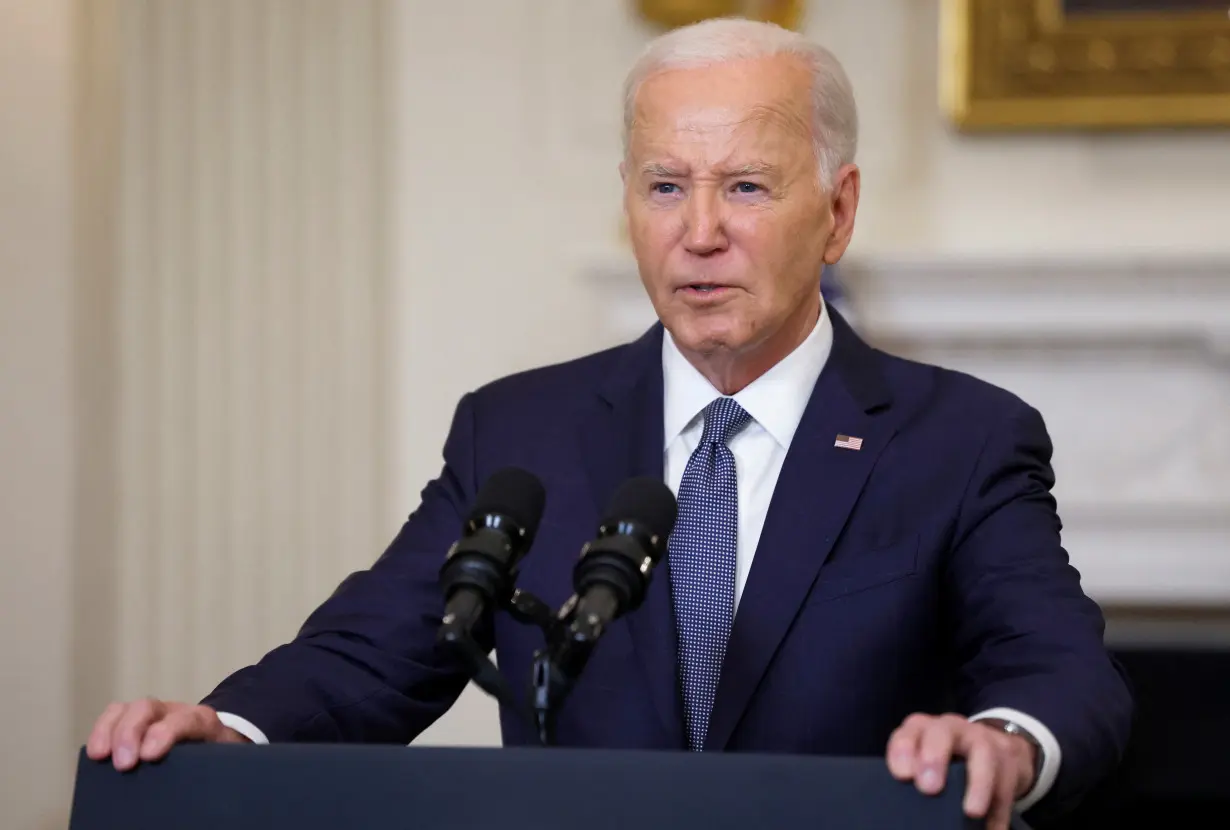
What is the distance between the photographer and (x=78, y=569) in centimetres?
323

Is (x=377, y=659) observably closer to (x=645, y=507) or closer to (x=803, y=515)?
(x=803, y=515)

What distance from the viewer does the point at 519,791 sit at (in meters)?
1.18

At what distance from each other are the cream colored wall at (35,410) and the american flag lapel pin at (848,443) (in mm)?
1815

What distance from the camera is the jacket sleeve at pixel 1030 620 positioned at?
57.9 inches

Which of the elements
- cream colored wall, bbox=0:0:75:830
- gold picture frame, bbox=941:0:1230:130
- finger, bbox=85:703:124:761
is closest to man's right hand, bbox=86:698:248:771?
finger, bbox=85:703:124:761

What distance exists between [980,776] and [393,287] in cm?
248

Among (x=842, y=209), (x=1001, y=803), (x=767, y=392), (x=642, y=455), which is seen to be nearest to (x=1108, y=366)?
(x=842, y=209)

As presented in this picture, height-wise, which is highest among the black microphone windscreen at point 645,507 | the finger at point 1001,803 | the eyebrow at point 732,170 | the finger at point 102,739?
the eyebrow at point 732,170

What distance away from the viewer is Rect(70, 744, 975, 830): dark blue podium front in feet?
3.74

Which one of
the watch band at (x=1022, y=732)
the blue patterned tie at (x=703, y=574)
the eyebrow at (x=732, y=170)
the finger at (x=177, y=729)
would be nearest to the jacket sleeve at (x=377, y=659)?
the finger at (x=177, y=729)

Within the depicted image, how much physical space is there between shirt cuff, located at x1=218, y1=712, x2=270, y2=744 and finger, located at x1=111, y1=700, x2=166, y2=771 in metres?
0.18

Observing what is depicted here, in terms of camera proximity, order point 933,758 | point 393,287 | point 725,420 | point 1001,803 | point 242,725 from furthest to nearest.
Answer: point 393,287, point 725,420, point 242,725, point 1001,803, point 933,758

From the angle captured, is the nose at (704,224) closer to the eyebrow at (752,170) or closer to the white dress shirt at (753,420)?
the eyebrow at (752,170)

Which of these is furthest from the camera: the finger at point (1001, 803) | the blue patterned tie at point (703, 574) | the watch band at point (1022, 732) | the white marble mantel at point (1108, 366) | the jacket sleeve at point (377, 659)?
the white marble mantel at point (1108, 366)
